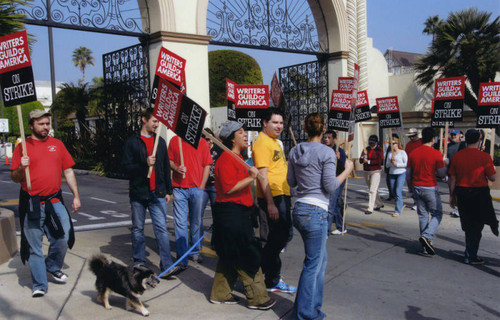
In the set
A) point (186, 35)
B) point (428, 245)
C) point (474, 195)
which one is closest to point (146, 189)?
point (428, 245)

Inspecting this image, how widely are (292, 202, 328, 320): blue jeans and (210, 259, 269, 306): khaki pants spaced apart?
1.48 feet

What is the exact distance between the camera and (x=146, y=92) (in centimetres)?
1473

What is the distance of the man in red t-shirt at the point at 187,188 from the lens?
6.04m

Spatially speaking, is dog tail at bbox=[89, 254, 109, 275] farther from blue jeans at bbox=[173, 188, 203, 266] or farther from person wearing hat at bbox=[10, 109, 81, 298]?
blue jeans at bbox=[173, 188, 203, 266]

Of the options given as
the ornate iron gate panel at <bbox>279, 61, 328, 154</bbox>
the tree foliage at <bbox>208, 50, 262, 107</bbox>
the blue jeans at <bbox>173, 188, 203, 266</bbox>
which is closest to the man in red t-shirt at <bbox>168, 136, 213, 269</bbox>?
the blue jeans at <bbox>173, 188, 203, 266</bbox>

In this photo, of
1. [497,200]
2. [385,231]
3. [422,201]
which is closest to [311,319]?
[422,201]

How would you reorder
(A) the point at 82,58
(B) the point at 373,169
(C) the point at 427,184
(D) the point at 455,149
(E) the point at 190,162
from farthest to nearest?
(A) the point at 82,58 < (D) the point at 455,149 < (B) the point at 373,169 < (C) the point at 427,184 < (E) the point at 190,162

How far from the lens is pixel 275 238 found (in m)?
5.05

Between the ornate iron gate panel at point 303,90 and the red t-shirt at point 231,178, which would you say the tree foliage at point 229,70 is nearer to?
the ornate iron gate panel at point 303,90

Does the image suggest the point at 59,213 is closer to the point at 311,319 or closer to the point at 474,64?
the point at 311,319

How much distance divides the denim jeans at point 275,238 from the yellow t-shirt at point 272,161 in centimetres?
9

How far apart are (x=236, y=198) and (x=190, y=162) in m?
1.88

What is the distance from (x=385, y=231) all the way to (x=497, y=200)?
545 centimetres

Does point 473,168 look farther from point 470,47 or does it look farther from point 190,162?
point 470,47
